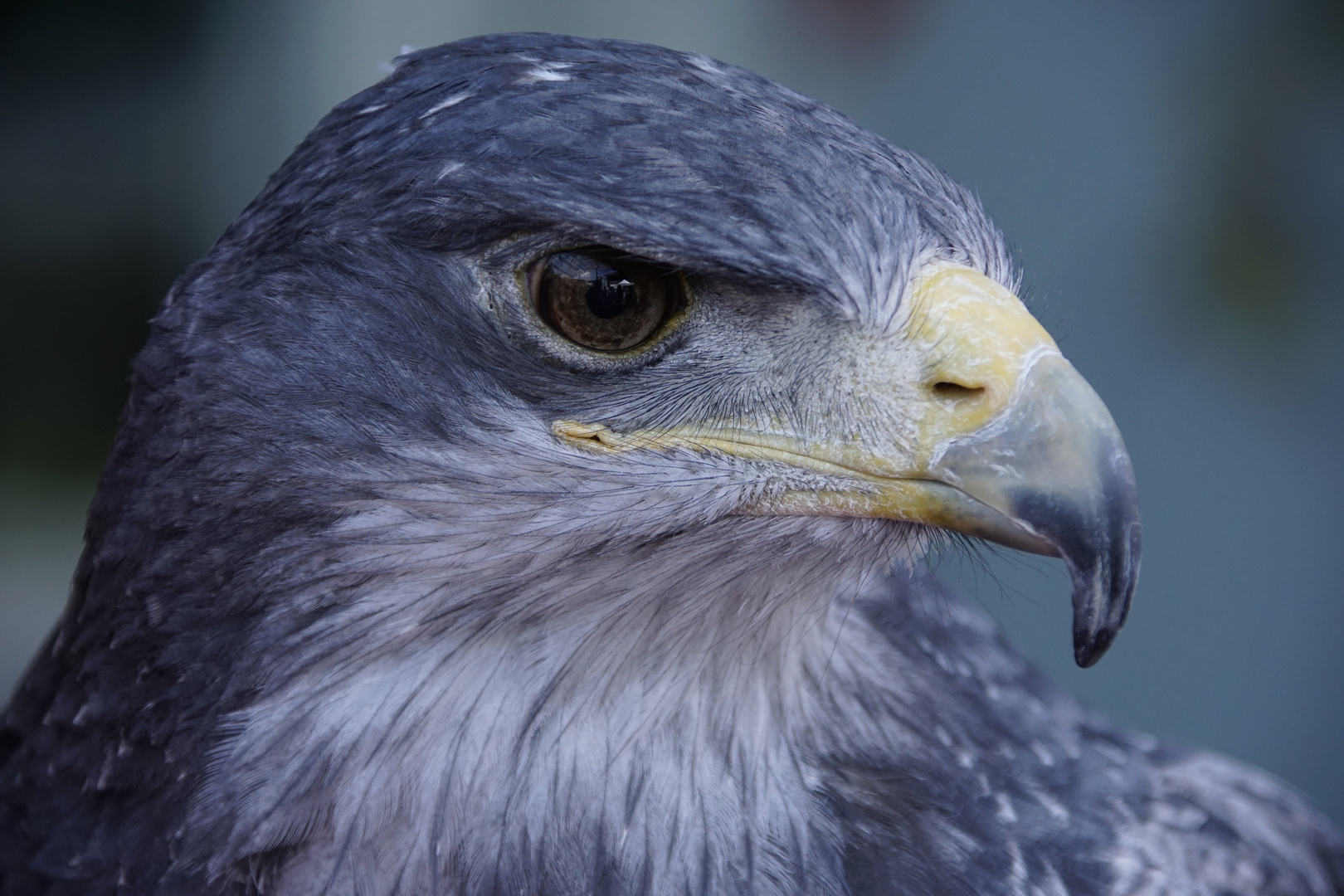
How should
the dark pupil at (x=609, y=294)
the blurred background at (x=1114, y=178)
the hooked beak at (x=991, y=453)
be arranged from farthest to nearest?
the blurred background at (x=1114, y=178) → the dark pupil at (x=609, y=294) → the hooked beak at (x=991, y=453)

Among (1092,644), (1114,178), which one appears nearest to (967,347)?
(1092,644)

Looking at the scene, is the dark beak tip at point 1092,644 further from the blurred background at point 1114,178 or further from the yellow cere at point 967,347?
the blurred background at point 1114,178

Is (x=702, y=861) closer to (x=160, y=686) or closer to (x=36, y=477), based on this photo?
(x=160, y=686)

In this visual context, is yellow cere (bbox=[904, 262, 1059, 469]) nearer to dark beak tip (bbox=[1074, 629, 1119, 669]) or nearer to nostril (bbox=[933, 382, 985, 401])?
nostril (bbox=[933, 382, 985, 401])

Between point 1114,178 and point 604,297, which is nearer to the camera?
point 604,297

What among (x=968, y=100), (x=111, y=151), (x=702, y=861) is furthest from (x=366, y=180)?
(x=111, y=151)

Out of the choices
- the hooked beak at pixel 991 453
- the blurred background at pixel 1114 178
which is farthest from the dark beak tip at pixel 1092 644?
the blurred background at pixel 1114 178

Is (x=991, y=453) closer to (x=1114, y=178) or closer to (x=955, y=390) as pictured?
(x=955, y=390)

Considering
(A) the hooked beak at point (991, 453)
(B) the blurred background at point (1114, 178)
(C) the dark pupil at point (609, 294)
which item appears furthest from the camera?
(B) the blurred background at point (1114, 178)
